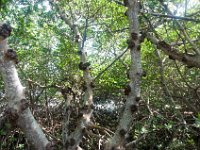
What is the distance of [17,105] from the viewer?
224 cm

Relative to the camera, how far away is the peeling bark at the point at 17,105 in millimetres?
2248

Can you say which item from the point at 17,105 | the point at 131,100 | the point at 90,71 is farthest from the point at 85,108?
the point at 17,105

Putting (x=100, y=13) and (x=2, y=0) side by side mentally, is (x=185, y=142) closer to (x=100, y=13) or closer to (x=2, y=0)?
(x=100, y=13)

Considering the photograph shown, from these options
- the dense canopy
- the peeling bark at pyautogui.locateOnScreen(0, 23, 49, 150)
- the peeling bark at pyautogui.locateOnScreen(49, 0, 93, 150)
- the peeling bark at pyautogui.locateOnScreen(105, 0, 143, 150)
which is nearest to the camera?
the peeling bark at pyautogui.locateOnScreen(0, 23, 49, 150)

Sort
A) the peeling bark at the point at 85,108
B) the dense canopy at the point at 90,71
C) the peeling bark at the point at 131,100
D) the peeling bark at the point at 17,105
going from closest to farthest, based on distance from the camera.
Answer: the peeling bark at the point at 17,105 < the peeling bark at the point at 131,100 < the peeling bark at the point at 85,108 < the dense canopy at the point at 90,71

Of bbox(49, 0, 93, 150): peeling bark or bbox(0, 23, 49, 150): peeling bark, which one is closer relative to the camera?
bbox(0, 23, 49, 150): peeling bark

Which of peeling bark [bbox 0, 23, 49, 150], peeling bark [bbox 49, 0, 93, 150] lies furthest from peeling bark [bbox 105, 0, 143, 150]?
peeling bark [bbox 0, 23, 49, 150]

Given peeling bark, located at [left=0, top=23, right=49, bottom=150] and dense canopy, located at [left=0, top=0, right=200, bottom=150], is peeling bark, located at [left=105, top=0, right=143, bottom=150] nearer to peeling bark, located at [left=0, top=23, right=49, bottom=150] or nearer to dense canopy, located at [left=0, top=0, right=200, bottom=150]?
peeling bark, located at [left=0, top=23, right=49, bottom=150]

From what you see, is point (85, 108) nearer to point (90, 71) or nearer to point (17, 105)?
point (90, 71)

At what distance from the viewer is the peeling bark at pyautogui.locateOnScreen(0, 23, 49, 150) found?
225 cm

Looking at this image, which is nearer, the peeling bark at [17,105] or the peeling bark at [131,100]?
the peeling bark at [17,105]

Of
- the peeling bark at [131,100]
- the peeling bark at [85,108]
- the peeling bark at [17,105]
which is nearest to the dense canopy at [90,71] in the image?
the peeling bark at [85,108]

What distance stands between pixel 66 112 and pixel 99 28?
150 centimetres

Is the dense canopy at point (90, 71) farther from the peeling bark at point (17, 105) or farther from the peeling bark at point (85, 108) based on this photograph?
the peeling bark at point (17, 105)
